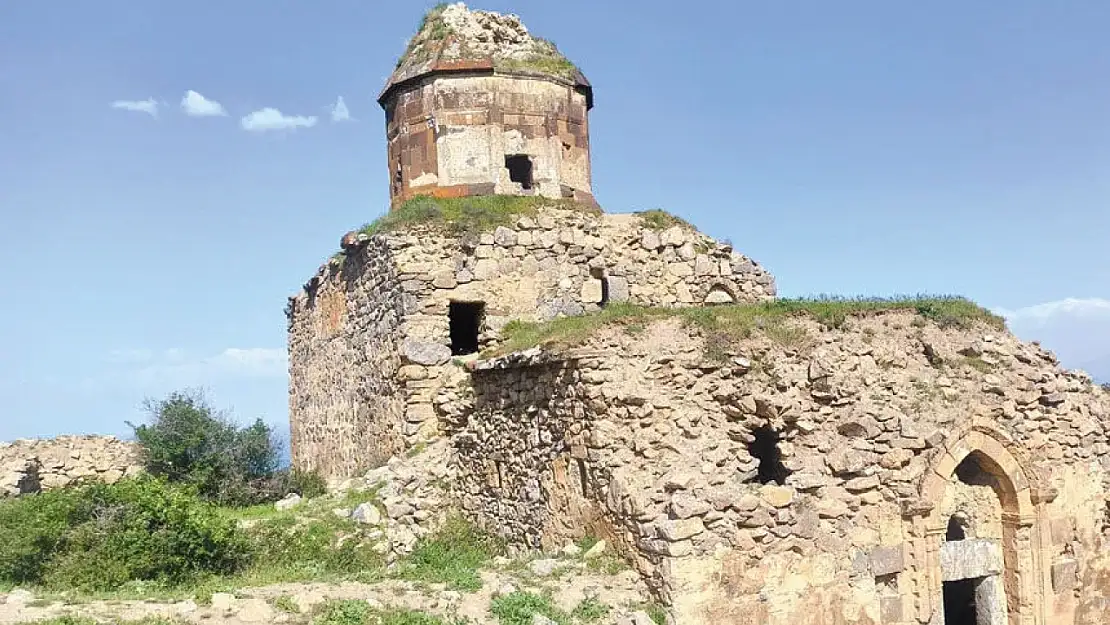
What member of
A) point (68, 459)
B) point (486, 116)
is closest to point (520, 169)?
point (486, 116)

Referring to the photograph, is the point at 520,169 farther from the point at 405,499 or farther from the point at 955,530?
the point at 955,530

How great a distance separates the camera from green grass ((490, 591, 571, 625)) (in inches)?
338

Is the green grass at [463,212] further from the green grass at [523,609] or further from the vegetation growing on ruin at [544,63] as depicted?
the green grass at [523,609]

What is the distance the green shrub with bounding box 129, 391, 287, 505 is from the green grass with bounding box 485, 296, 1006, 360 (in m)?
6.33

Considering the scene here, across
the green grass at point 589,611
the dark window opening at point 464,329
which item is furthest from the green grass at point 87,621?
the dark window opening at point 464,329

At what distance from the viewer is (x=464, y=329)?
14891mm

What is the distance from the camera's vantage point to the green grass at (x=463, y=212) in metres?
13.7

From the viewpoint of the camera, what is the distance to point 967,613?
12688mm

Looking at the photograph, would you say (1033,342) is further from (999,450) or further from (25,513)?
(25,513)

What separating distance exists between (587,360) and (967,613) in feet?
21.5

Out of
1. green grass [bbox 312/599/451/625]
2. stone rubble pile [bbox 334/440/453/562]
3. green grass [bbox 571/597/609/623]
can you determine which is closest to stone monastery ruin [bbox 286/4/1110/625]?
stone rubble pile [bbox 334/440/453/562]

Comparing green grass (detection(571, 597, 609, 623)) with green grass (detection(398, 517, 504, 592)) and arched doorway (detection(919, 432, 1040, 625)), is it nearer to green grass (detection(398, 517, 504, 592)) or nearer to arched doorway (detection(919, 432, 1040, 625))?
green grass (detection(398, 517, 504, 592))

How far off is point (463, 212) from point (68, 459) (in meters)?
8.70

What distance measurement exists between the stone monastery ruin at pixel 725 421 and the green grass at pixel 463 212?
4 centimetres
